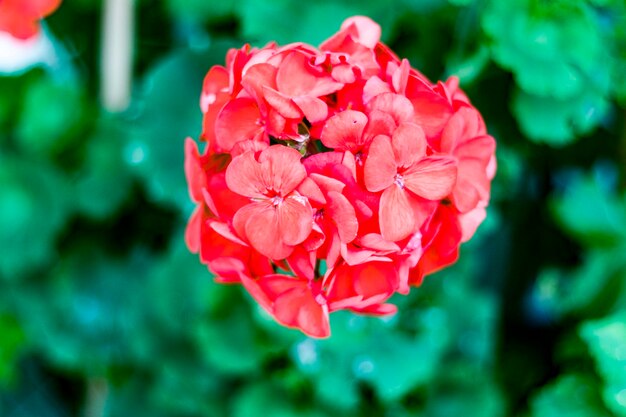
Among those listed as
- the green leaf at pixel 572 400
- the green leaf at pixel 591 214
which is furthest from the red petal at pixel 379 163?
the green leaf at pixel 591 214

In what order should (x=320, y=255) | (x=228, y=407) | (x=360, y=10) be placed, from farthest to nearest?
1. (x=228, y=407)
2. (x=360, y=10)
3. (x=320, y=255)

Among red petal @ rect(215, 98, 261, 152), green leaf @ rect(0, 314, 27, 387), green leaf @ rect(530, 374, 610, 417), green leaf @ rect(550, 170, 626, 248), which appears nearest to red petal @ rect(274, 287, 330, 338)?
red petal @ rect(215, 98, 261, 152)

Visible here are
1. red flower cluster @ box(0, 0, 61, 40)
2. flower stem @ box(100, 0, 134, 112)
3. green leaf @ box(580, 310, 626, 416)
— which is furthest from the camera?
flower stem @ box(100, 0, 134, 112)

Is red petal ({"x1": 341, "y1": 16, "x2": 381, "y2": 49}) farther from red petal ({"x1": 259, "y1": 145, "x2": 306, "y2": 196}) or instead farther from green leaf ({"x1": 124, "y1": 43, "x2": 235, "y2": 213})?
green leaf ({"x1": 124, "y1": 43, "x2": 235, "y2": 213})

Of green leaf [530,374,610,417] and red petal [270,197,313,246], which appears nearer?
red petal [270,197,313,246]

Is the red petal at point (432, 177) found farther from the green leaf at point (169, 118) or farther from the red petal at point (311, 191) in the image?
the green leaf at point (169, 118)

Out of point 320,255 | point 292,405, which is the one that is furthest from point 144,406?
point 320,255

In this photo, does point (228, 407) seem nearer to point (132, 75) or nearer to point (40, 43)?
point (132, 75)
